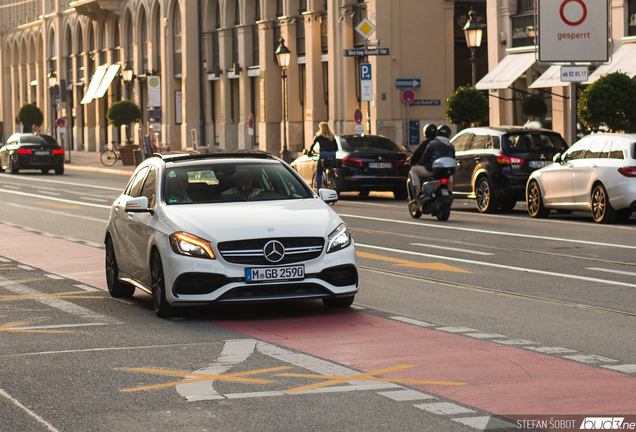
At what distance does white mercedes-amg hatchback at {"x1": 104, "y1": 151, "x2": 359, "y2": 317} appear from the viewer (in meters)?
9.14

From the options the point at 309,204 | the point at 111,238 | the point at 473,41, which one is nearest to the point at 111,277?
the point at 111,238

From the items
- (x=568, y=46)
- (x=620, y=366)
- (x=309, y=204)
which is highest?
(x=568, y=46)

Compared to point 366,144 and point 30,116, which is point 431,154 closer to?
point 366,144

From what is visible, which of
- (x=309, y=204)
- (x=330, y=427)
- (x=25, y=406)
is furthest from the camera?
(x=309, y=204)

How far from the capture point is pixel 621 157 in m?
19.0

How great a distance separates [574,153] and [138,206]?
40.0ft

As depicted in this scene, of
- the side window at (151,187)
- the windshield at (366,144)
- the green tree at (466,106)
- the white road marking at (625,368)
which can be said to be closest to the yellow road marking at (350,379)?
the white road marking at (625,368)

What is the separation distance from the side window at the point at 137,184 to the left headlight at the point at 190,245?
71.8 inches

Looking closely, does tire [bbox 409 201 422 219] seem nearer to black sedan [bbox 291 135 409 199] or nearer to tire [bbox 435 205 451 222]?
tire [bbox 435 205 451 222]

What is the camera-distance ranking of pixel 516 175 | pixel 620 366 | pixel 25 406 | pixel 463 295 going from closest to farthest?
pixel 25 406 < pixel 620 366 < pixel 463 295 < pixel 516 175

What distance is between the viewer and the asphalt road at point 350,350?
6.13 metres

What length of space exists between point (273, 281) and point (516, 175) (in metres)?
13.9

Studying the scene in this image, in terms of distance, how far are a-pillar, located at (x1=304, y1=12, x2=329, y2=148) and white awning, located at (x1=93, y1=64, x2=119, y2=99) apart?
86.1 ft

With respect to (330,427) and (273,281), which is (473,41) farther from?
(330,427)
